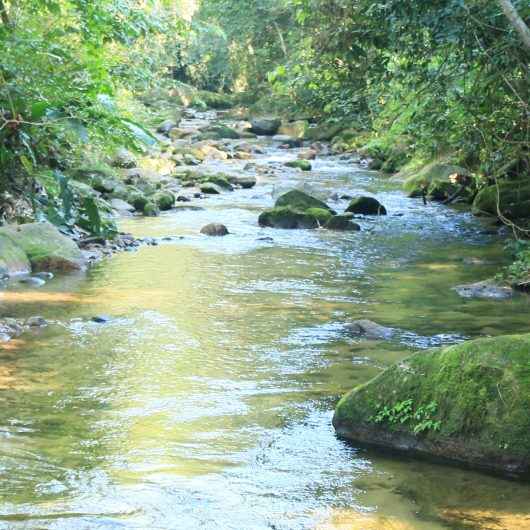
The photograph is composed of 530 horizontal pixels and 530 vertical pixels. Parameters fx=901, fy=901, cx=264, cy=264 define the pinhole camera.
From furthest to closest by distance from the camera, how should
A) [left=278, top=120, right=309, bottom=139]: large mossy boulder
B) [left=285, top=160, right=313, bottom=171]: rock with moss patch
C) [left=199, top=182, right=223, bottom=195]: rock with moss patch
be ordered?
[left=278, top=120, right=309, bottom=139]: large mossy boulder → [left=285, top=160, right=313, bottom=171]: rock with moss patch → [left=199, top=182, right=223, bottom=195]: rock with moss patch

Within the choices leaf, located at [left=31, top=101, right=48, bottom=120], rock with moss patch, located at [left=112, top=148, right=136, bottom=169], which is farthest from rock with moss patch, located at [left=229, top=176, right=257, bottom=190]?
leaf, located at [left=31, top=101, right=48, bottom=120]

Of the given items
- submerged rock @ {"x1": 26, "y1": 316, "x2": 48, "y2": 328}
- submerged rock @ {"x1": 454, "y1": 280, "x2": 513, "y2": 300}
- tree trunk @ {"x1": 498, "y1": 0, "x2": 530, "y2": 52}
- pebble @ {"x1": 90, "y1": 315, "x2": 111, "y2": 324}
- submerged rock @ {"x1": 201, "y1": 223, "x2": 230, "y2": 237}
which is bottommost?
submerged rock @ {"x1": 201, "y1": 223, "x2": 230, "y2": 237}

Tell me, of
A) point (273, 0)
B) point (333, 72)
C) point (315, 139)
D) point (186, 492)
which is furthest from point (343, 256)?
point (273, 0)

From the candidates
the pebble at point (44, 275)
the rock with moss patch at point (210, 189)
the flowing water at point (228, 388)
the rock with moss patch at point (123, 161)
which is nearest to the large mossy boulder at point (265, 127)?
the rock with moss patch at point (123, 161)

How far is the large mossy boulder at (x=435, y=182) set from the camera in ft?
66.9

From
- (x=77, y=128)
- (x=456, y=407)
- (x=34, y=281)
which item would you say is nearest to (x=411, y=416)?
(x=456, y=407)

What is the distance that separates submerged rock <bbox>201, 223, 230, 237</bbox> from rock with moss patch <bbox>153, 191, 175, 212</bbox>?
10.6ft

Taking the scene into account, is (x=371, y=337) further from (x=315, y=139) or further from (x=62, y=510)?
(x=315, y=139)

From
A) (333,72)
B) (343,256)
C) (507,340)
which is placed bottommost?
(343,256)

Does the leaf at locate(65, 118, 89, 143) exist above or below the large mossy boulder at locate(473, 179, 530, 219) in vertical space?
above

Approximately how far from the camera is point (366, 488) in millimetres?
5266

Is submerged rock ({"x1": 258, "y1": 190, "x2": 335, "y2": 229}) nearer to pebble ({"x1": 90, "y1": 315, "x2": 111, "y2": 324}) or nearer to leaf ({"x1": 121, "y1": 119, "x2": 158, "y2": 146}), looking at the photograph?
pebble ({"x1": 90, "y1": 315, "x2": 111, "y2": 324})

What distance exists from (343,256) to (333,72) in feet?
16.5

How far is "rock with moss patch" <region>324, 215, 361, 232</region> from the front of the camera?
54.7 ft
